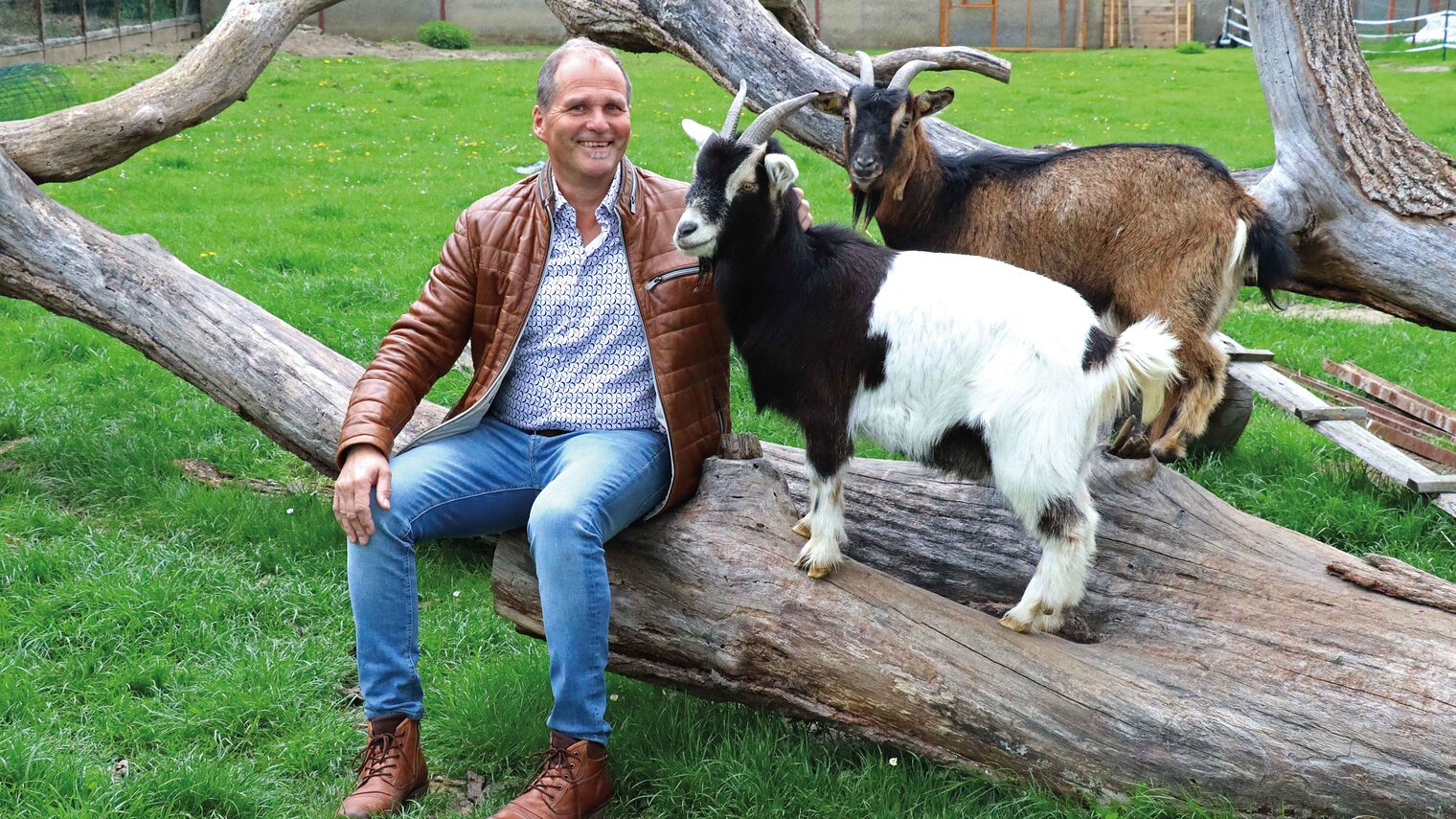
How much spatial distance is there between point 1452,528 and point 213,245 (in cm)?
775

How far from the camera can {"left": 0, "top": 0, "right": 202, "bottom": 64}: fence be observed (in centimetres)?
1598

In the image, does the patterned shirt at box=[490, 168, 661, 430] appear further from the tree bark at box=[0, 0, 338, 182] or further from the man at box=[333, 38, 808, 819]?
the tree bark at box=[0, 0, 338, 182]

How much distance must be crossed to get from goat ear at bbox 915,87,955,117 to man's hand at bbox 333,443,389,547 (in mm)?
2671

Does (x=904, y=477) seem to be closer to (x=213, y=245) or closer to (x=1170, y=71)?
(x=213, y=245)

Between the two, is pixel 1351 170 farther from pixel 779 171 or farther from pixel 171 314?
pixel 171 314

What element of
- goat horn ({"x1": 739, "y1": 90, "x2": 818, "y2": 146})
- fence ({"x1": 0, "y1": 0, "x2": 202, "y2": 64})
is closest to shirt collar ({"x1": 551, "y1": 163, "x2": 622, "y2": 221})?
goat horn ({"x1": 739, "y1": 90, "x2": 818, "y2": 146})

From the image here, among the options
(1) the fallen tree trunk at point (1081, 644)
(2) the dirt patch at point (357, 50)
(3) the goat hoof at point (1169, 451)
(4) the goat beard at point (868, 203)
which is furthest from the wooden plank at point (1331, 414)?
(2) the dirt patch at point (357, 50)

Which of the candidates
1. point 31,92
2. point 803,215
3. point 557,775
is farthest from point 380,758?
point 31,92

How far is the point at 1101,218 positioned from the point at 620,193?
2103 millimetres

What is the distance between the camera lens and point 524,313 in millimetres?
3305

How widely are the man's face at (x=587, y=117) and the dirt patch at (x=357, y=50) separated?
59.6 feet

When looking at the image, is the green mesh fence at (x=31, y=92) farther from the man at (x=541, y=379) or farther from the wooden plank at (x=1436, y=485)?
→ the wooden plank at (x=1436, y=485)

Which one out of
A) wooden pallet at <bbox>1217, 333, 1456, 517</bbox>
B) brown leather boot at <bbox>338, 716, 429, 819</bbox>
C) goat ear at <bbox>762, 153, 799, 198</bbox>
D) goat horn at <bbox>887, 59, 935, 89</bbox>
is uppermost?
goat horn at <bbox>887, 59, 935, 89</bbox>

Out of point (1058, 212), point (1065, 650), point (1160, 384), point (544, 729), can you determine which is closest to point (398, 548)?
point (544, 729)
